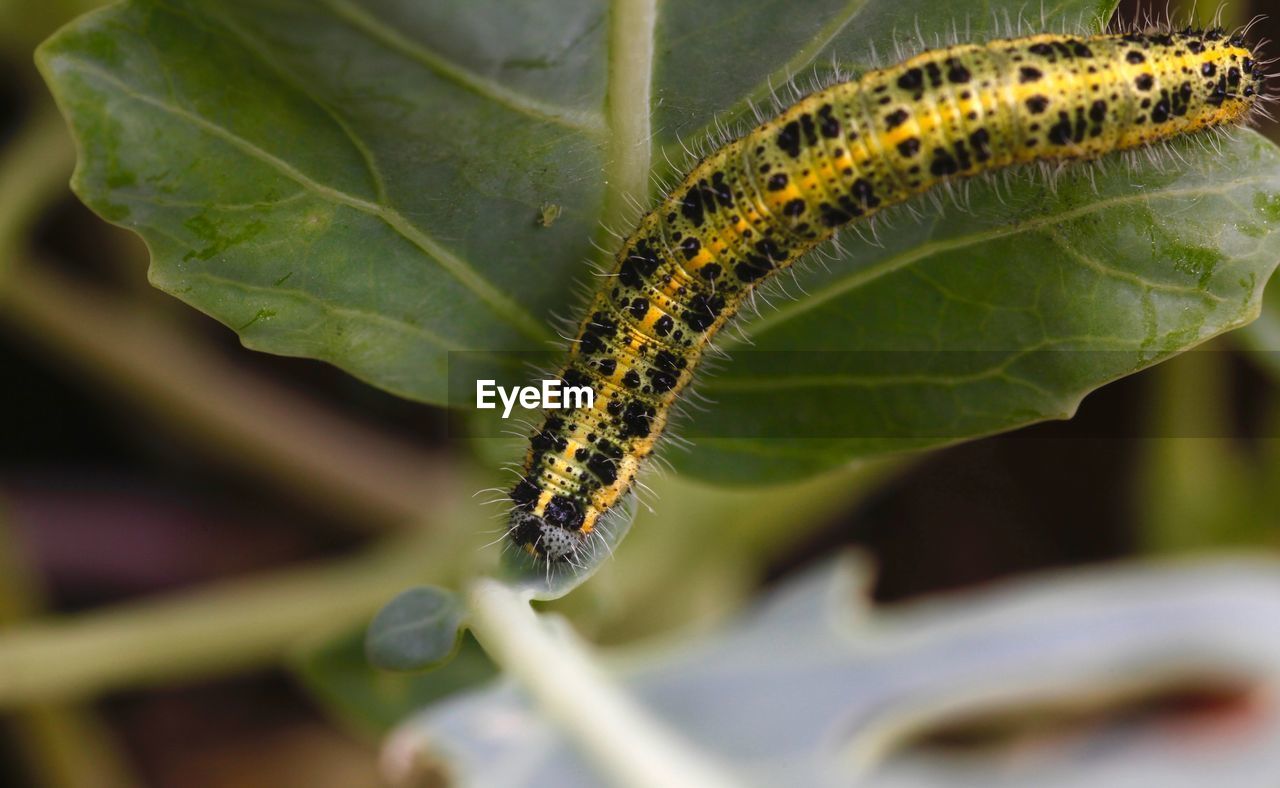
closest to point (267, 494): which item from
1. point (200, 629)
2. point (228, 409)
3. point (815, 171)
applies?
point (228, 409)

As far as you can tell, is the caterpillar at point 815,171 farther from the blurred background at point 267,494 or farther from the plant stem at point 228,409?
the plant stem at point 228,409

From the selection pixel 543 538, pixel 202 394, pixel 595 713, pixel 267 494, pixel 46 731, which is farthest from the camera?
pixel 267 494

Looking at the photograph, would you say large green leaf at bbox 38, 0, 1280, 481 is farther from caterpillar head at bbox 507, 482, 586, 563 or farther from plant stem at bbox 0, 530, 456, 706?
plant stem at bbox 0, 530, 456, 706

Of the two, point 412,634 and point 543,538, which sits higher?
point 543,538

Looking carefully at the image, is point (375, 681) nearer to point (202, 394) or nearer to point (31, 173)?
point (202, 394)

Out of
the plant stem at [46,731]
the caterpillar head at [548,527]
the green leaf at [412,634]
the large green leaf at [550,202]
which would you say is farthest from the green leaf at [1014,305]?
the plant stem at [46,731]

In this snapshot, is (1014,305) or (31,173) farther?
(31,173)

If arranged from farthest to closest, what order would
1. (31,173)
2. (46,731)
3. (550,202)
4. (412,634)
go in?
(46,731)
(31,173)
(550,202)
(412,634)

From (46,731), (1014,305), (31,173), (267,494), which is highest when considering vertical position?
(31,173)
